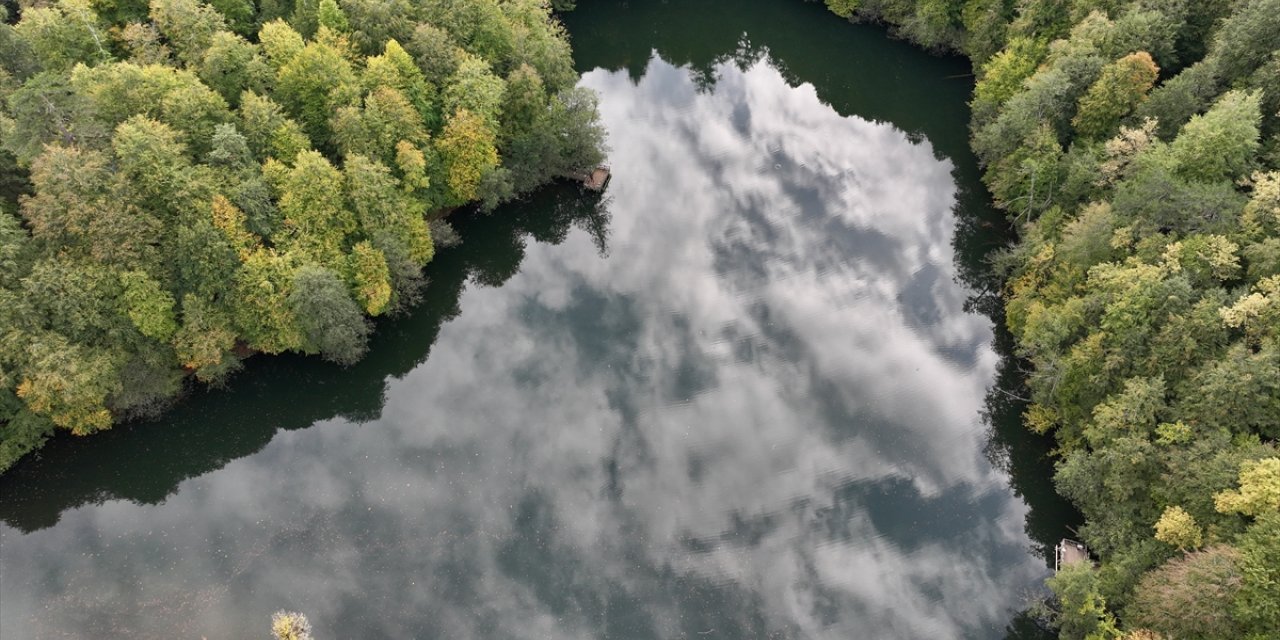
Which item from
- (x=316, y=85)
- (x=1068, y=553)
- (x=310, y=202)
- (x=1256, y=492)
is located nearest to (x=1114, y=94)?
(x=1256, y=492)

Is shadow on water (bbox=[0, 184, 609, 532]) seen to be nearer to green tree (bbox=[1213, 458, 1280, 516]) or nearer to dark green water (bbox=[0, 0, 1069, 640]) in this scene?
dark green water (bbox=[0, 0, 1069, 640])

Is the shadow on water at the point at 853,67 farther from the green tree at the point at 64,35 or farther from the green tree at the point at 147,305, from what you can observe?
the green tree at the point at 147,305

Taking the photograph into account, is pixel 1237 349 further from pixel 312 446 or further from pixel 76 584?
pixel 76 584

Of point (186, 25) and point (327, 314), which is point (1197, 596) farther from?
point (186, 25)

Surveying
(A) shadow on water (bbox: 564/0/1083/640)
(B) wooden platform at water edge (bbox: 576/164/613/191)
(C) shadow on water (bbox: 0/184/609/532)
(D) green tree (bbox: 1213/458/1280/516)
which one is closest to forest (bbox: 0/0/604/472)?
(C) shadow on water (bbox: 0/184/609/532)

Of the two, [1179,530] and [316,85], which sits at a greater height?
[316,85]

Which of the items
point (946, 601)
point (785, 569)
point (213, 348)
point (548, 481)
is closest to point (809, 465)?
point (785, 569)
